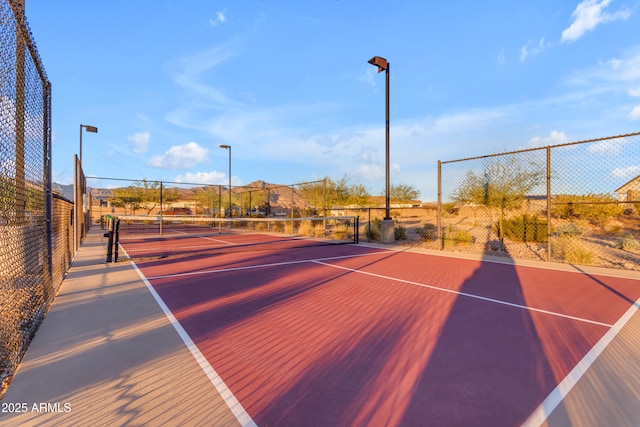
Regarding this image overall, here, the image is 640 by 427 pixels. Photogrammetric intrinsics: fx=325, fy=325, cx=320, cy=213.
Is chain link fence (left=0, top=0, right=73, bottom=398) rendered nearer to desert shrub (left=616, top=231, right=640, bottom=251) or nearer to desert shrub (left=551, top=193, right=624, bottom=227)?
desert shrub (left=616, top=231, right=640, bottom=251)

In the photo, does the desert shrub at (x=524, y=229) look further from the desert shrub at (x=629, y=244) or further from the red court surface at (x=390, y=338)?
the red court surface at (x=390, y=338)

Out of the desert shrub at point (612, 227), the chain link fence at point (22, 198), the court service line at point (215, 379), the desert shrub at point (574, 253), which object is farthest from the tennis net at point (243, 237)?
the desert shrub at point (612, 227)

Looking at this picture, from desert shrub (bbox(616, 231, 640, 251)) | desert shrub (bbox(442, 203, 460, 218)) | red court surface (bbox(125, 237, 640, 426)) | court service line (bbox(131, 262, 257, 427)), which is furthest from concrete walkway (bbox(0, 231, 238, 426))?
desert shrub (bbox(442, 203, 460, 218))

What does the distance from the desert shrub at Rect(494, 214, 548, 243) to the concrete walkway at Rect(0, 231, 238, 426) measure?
13727 mm

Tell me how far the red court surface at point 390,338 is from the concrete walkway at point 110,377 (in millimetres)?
226

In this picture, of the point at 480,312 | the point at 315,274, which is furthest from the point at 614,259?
the point at 315,274

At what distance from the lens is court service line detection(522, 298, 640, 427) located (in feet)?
7.86

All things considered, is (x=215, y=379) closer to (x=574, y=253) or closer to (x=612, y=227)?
(x=574, y=253)

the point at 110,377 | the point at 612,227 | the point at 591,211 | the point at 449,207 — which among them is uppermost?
the point at 449,207

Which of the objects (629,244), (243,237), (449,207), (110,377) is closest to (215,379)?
(110,377)

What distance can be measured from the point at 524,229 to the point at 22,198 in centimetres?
1550

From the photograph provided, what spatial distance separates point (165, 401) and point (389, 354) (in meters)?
2.13

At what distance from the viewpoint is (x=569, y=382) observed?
9.40ft

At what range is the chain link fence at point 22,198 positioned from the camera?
326 cm
